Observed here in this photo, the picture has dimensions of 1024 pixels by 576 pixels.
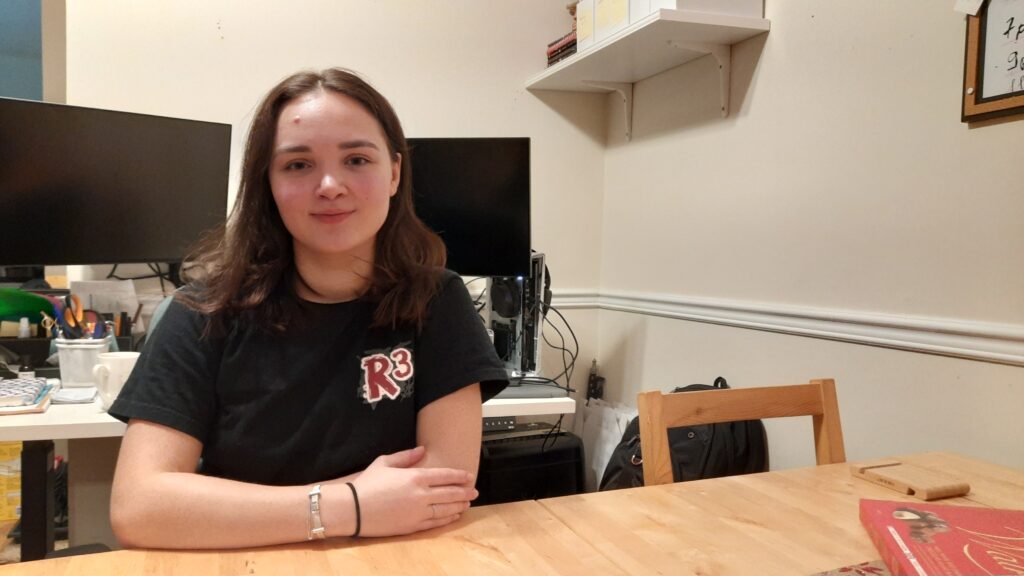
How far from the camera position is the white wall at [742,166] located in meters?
1.37

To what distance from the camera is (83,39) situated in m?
2.07

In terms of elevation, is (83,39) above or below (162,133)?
above

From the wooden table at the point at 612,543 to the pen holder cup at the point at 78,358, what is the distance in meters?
1.00

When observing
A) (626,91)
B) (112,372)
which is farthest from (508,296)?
(112,372)

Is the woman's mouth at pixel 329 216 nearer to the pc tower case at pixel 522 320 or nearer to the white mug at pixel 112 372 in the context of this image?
the white mug at pixel 112 372

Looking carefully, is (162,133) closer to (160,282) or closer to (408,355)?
(160,282)

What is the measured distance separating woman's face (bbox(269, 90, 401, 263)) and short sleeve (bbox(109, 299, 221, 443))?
206mm

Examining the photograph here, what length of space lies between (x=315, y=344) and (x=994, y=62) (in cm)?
131

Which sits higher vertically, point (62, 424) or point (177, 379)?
point (177, 379)

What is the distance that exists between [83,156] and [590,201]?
5.41 ft

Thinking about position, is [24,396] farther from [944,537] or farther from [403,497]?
[944,537]

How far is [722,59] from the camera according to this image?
1963 mm

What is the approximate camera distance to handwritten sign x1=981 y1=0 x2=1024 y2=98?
4.12 feet

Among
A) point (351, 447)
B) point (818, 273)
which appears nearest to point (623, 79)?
point (818, 273)
